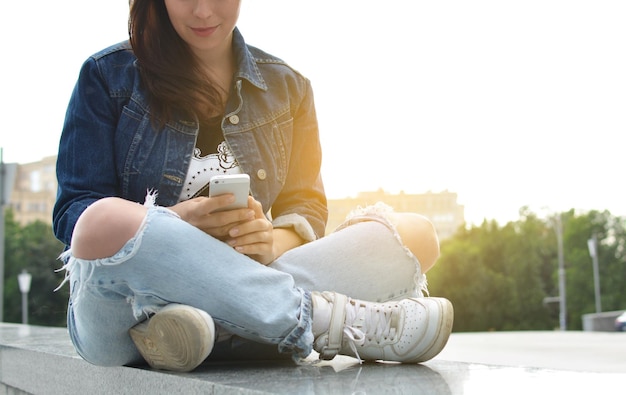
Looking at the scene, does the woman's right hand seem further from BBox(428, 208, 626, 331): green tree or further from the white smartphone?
BBox(428, 208, 626, 331): green tree

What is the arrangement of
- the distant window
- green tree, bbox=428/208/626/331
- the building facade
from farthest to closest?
the distant window
the building facade
green tree, bbox=428/208/626/331

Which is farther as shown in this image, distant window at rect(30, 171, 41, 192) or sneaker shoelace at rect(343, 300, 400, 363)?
distant window at rect(30, 171, 41, 192)

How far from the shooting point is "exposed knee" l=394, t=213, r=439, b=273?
1851mm

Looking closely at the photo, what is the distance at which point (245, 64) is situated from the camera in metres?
2.08

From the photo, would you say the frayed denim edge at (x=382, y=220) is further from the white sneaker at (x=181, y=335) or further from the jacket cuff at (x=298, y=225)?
the white sneaker at (x=181, y=335)

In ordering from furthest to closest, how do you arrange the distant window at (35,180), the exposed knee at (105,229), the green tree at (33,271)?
the distant window at (35,180)
the green tree at (33,271)
the exposed knee at (105,229)

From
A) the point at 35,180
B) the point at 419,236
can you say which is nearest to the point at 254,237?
the point at 419,236

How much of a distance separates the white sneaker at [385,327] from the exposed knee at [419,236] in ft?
0.49

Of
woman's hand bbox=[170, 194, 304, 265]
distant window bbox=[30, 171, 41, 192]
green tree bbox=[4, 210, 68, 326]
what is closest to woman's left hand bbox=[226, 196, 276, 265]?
woman's hand bbox=[170, 194, 304, 265]

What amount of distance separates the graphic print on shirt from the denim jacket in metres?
0.02

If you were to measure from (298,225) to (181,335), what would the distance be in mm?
532

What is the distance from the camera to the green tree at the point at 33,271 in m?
38.3

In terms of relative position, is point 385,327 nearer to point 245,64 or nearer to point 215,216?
point 215,216

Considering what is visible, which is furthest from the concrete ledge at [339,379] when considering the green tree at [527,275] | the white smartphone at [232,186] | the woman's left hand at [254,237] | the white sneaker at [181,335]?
the green tree at [527,275]
